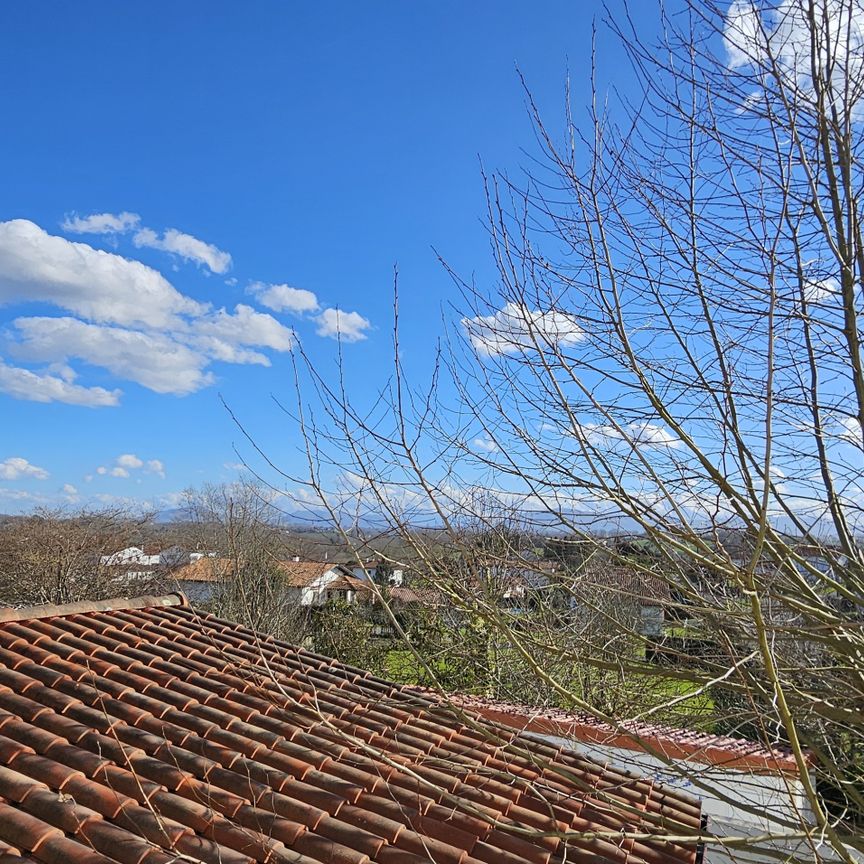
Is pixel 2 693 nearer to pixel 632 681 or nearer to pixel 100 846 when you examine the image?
pixel 100 846

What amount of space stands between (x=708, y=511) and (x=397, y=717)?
12.2ft

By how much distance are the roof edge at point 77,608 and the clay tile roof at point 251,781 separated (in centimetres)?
11

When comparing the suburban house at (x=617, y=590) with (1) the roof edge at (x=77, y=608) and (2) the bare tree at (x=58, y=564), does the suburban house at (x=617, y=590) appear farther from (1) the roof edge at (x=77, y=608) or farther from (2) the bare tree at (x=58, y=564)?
(2) the bare tree at (x=58, y=564)

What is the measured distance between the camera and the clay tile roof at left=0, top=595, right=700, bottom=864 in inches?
122

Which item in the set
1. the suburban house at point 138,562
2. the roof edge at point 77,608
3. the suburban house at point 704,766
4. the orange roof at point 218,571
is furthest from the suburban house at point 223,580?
the roof edge at point 77,608

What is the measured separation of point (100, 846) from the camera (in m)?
3.09

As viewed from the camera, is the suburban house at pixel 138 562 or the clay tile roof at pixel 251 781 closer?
the clay tile roof at pixel 251 781

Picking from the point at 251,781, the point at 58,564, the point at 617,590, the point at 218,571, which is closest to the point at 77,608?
the point at 251,781

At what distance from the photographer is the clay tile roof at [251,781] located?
3109mm

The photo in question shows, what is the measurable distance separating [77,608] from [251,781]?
3.62 metres

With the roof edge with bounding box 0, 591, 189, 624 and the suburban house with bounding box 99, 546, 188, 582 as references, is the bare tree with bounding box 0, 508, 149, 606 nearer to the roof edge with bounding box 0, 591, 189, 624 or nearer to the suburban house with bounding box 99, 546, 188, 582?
the suburban house with bounding box 99, 546, 188, 582

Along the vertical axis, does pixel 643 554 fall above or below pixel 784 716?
above

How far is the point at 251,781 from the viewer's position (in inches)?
156

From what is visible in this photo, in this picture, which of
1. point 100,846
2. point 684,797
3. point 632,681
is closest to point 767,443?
point 100,846
